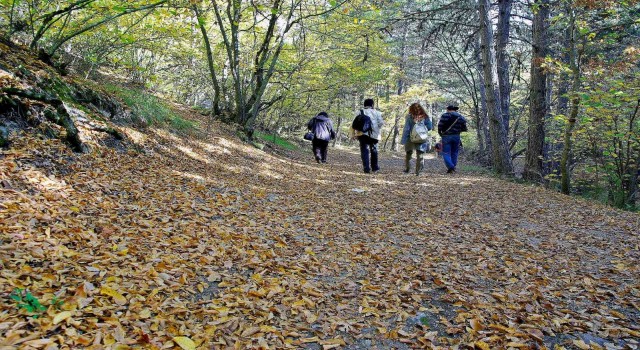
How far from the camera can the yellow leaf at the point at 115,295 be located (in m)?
2.70

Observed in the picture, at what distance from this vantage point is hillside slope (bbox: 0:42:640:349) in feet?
8.67

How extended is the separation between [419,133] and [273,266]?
7.53 meters

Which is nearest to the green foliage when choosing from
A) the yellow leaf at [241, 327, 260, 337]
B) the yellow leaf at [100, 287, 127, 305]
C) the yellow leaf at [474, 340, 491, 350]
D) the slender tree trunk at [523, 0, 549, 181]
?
the yellow leaf at [100, 287, 127, 305]

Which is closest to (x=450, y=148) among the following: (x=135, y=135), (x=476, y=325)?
(x=135, y=135)

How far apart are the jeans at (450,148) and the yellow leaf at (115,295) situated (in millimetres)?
9703

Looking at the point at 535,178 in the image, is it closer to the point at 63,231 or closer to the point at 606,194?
the point at 606,194

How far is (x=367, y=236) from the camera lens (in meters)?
5.00

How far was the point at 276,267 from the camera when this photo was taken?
3775mm

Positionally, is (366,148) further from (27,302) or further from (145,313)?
(27,302)

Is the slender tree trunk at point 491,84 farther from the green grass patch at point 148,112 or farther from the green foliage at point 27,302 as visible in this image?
the green foliage at point 27,302

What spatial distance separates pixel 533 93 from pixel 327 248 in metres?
7.66

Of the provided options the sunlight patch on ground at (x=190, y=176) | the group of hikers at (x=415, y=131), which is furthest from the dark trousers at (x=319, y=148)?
the sunlight patch on ground at (x=190, y=176)

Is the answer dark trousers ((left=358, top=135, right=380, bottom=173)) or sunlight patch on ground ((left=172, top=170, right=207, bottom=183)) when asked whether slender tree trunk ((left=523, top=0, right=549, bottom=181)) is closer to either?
dark trousers ((left=358, top=135, right=380, bottom=173))

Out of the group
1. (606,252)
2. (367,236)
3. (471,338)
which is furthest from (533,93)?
(471,338)
